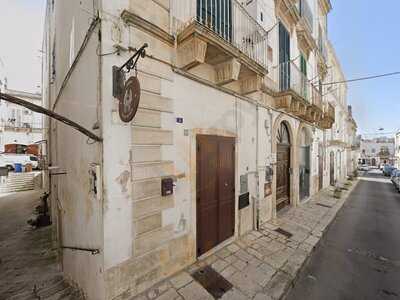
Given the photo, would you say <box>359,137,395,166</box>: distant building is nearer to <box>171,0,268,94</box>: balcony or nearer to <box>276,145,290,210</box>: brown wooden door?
<box>276,145,290,210</box>: brown wooden door

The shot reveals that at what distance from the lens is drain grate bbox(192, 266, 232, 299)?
3121 millimetres

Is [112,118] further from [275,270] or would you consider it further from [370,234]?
[370,234]

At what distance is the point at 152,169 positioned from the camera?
3014 mm

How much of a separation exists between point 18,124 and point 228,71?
87.2ft

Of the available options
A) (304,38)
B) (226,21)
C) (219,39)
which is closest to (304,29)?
(304,38)

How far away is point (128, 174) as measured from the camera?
8.90 feet

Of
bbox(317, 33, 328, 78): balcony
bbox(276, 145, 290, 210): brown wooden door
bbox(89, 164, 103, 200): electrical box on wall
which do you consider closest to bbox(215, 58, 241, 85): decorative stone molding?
bbox(89, 164, 103, 200): electrical box on wall

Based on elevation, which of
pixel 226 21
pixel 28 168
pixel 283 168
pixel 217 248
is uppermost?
pixel 226 21

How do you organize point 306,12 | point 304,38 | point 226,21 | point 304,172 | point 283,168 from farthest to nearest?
point 304,172 → point 306,12 → point 304,38 → point 283,168 → point 226,21

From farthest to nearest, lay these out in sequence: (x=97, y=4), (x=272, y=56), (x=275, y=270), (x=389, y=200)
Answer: (x=389, y=200), (x=272, y=56), (x=275, y=270), (x=97, y=4)

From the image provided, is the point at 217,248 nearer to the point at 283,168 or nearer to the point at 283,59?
the point at 283,168

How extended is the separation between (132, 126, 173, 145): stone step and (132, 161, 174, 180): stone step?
0.34 m

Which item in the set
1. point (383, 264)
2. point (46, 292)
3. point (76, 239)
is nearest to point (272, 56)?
point (383, 264)

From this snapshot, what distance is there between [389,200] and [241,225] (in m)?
11.2
